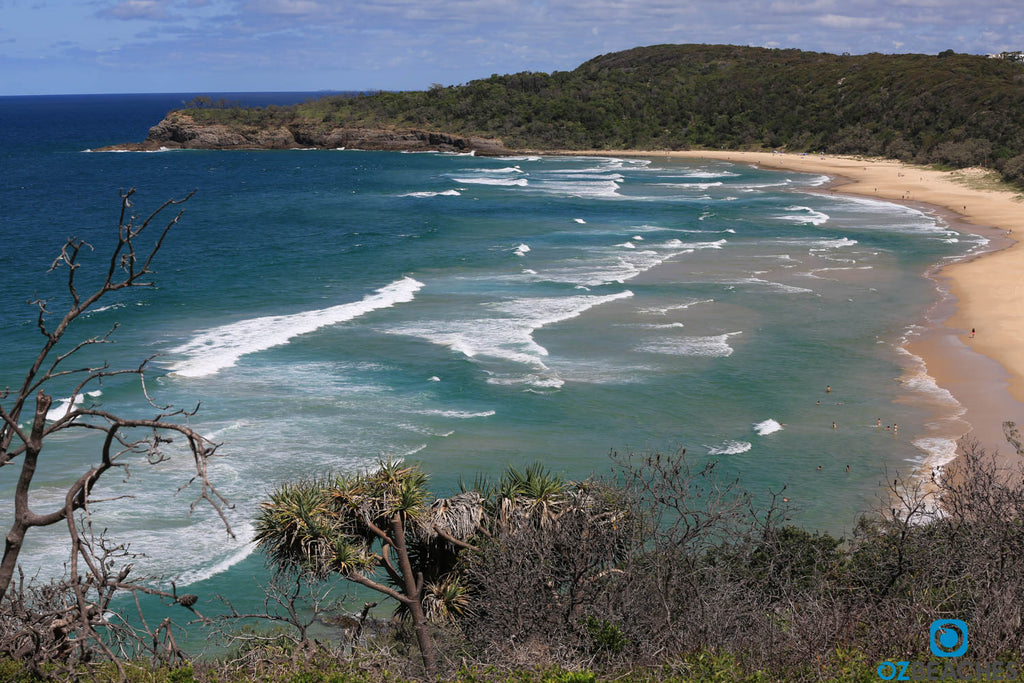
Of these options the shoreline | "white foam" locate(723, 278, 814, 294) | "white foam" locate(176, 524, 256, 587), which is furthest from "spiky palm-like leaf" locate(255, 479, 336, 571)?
"white foam" locate(723, 278, 814, 294)

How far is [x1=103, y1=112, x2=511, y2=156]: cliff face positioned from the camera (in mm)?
140875

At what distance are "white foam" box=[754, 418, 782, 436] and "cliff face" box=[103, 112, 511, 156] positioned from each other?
378ft

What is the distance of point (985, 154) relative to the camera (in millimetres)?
96438

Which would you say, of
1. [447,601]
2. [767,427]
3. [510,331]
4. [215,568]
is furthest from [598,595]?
[510,331]

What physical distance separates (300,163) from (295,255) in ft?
222

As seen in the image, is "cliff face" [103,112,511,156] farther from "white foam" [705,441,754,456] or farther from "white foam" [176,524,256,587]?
"white foam" [176,524,256,587]

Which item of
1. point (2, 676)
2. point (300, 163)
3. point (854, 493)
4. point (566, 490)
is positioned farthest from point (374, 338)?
point (300, 163)

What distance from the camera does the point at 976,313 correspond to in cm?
4297

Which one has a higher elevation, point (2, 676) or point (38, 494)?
point (2, 676)

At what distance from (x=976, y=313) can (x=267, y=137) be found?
122422mm

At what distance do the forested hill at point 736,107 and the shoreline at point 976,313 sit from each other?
18004 mm

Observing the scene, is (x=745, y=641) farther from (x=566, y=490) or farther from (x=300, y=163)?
(x=300, y=163)

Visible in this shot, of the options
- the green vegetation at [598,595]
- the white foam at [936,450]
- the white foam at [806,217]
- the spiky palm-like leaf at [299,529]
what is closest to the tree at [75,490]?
the green vegetation at [598,595]

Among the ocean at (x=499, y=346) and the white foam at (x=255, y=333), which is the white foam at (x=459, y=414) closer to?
the ocean at (x=499, y=346)
